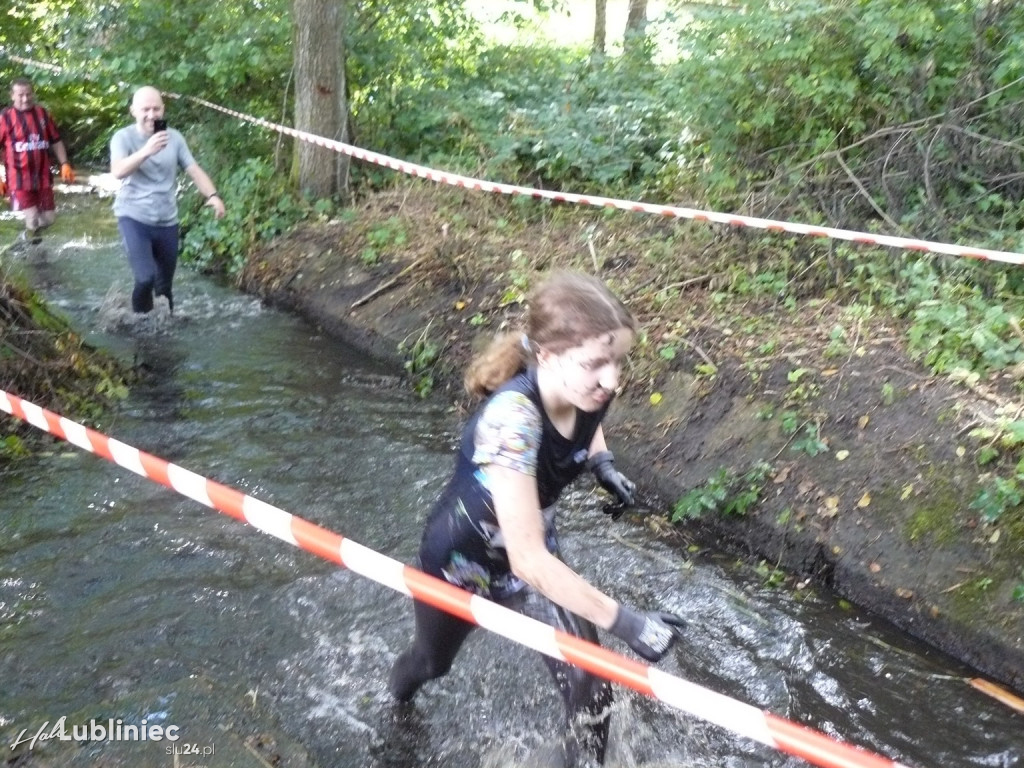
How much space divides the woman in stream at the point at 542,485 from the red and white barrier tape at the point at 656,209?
350cm

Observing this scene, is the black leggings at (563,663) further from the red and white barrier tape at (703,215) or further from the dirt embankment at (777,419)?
the red and white barrier tape at (703,215)

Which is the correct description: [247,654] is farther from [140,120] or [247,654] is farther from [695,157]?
[695,157]

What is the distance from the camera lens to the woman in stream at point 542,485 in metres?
2.41

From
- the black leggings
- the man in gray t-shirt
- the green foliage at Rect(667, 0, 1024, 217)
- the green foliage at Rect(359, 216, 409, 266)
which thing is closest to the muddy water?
the black leggings

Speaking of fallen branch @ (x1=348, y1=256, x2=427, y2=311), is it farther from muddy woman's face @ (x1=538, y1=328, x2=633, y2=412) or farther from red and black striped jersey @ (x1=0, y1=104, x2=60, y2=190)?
muddy woman's face @ (x1=538, y1=328, x2=633, y2=412)

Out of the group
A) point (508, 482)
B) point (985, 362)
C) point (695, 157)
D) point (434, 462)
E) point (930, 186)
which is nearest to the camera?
point (508, 482)

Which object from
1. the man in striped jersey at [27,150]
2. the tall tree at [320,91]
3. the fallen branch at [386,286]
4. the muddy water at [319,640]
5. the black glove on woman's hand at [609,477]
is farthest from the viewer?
the tall tree at [320,91]

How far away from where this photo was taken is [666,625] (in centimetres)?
244

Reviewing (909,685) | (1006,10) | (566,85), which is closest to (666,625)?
(909,685)

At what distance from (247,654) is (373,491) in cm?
163

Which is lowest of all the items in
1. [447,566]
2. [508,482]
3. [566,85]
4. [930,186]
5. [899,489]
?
[899,489]

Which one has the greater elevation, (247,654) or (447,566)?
(447,566)

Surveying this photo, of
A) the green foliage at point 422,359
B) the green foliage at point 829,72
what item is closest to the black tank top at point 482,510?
the green foliage at point 422,359

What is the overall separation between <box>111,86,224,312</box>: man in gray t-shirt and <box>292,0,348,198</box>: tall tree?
104 inches
